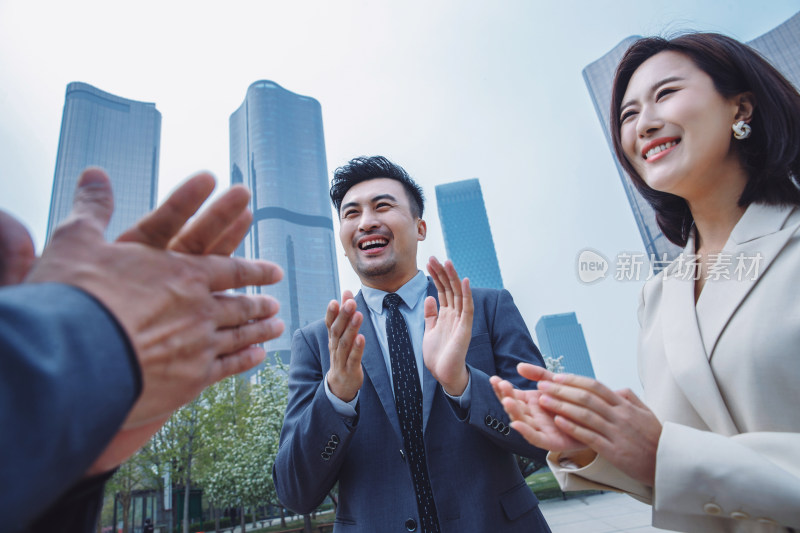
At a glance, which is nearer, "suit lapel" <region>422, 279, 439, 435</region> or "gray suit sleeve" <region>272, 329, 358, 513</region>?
"gray suit sleeve" <region>272, 329, 358, 513</region>

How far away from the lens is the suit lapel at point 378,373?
6.89 feet

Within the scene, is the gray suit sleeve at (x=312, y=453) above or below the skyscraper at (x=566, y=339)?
below

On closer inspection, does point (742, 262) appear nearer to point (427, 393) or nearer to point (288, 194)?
point (427, 393)

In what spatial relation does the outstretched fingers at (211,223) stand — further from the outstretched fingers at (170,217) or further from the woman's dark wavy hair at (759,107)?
the woman's dark wavy hair at (759,107)

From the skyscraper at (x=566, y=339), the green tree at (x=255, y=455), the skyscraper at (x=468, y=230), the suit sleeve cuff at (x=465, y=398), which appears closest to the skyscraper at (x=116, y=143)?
the green tree at (x=255, y=455)

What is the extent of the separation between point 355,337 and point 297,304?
265ft

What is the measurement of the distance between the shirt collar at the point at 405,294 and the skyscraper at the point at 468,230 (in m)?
91.6

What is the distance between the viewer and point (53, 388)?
60 centimetres

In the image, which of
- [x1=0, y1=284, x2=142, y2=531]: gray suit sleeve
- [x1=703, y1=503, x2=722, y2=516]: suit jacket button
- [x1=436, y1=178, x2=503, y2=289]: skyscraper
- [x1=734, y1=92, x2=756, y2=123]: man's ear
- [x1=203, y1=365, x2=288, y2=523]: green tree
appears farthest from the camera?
[x1=436, y1=178, x2=503, y2=289]: skyscraper

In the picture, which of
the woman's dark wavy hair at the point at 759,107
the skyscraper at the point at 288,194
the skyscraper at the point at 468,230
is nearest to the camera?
the woman's dark wavy hair at the point at 759,107

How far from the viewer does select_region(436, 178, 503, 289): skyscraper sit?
313 ft

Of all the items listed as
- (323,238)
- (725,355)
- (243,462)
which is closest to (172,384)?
(725,355)

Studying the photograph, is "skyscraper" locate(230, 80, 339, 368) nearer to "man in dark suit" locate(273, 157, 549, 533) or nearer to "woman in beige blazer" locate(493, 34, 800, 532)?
"man in dark suit" locate(273, 157, 549, 533)

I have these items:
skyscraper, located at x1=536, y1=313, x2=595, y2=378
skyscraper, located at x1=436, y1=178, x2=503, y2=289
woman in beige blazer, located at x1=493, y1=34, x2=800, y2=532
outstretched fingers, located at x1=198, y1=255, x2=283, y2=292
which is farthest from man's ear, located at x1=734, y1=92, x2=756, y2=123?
skyscraper, located at x1=536, y1=313, x2=595, y2=378
